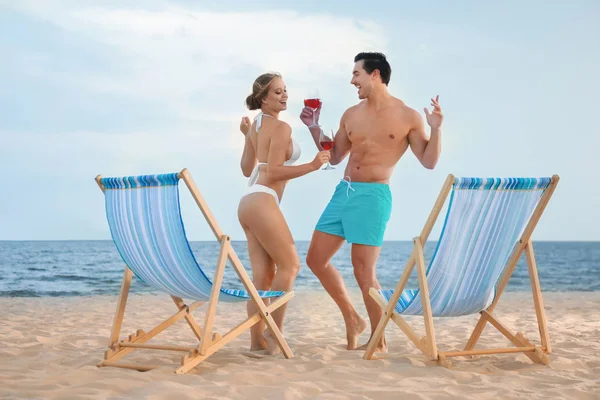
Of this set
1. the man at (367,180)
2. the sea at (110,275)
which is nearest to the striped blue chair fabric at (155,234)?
the man at (367,180)

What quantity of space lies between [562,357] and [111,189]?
9.73ft

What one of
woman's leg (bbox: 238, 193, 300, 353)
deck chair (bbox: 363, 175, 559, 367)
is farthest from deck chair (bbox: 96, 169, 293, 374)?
deck chair (bbox: 363, 175, 559, 367)

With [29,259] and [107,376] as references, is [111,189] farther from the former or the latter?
[29,259]

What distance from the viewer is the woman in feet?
15.0

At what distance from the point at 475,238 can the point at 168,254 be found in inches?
65.6

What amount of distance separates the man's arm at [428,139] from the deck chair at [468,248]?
2.54ft

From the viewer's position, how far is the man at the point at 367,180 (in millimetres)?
4875

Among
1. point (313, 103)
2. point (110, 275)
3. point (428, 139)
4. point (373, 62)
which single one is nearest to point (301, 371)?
point (313, 103)

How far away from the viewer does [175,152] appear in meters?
29.1

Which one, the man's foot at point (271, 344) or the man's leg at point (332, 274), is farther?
the man's leg at point (332, 274)

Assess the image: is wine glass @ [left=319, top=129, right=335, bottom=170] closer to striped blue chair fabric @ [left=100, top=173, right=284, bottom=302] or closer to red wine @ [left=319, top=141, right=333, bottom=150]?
red wine @ [left=319, top=141, right=333, bottom=150]

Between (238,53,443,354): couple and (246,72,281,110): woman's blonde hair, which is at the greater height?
(246,72,281,110): woman's blonde hair

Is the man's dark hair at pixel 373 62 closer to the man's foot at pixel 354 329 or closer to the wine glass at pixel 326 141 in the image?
the wine glass at pixel 326 141

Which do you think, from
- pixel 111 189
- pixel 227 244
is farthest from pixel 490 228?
pixel 111 189
